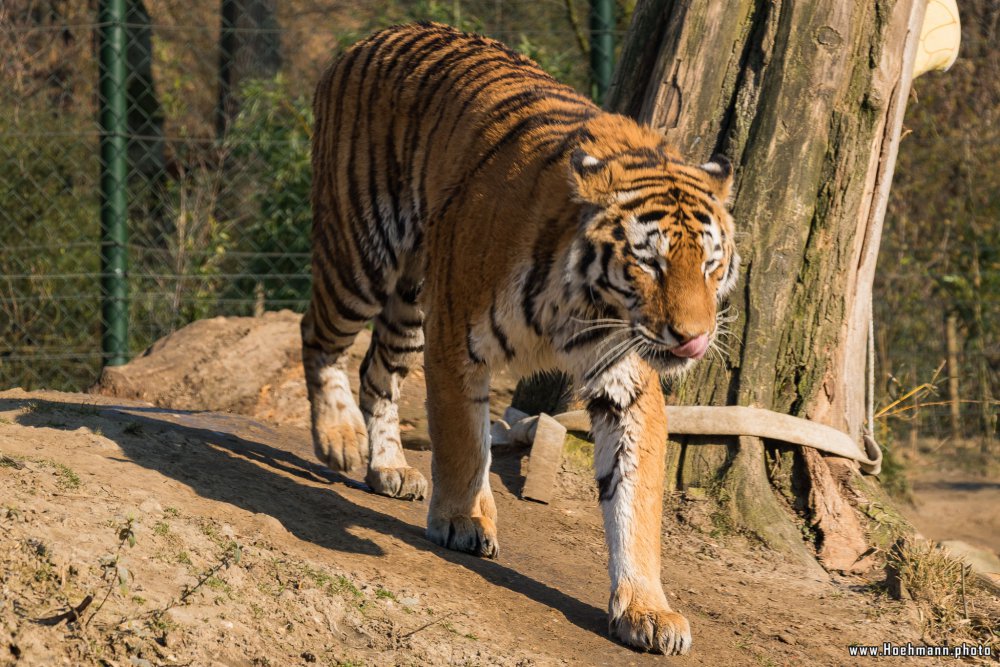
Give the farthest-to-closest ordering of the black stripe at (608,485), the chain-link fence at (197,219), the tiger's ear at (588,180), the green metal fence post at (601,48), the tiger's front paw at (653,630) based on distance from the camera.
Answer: the chain-link fence at (197,219), the green metal fence post at (601,48), the black stripe at (608,485), the tiger's ear at (588,180), the tiger's front paw at (653,630)

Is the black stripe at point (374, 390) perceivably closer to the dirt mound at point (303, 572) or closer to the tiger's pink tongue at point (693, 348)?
the dirt mound at point (303, 572)

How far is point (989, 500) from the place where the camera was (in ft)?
20.6

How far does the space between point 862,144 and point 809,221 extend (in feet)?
1.13

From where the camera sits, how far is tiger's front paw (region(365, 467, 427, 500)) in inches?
162

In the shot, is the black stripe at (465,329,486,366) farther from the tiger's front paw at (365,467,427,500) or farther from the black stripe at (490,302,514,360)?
the tiger's front paw at (365,467,427,500)

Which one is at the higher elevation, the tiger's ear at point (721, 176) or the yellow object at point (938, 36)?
the yellow object at point (938, 36)

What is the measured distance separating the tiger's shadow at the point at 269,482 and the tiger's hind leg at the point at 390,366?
18 centimetres

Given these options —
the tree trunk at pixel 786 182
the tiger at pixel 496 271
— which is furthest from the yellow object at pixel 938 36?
the tiger at pixel 496 271

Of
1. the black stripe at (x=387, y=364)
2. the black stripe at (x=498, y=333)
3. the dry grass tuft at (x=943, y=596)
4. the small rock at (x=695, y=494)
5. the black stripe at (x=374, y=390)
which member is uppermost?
the black stripe at (x=498, y=333)

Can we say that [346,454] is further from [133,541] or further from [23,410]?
[133,541]

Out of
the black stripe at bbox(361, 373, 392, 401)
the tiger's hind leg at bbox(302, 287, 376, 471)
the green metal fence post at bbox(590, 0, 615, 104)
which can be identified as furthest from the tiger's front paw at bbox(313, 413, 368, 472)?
the green metal fence post at bbox(590, 0, 615, 104)

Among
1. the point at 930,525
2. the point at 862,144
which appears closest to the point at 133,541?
the point at 862,144

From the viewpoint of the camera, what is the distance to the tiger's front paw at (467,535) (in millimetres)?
3543

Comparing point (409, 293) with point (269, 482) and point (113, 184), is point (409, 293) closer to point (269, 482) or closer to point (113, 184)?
point (269, 482)
